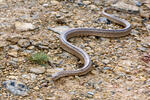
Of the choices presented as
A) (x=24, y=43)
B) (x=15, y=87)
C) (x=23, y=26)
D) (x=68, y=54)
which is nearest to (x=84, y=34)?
(x=68, y=54)

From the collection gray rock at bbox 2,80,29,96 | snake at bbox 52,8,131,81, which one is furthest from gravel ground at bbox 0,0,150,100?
snake at bbox 52,8,131,81

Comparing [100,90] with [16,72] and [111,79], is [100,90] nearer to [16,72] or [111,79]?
[111,79]

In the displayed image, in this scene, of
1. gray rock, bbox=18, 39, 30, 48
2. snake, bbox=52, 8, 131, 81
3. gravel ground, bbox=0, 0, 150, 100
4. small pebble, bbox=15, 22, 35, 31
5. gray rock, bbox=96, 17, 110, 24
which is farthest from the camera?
gray rock, bbox=96, 17, 110, 24

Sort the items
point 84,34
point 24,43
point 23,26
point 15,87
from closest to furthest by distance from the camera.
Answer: point 15,87 < point 24,43 < point 23,26 < point 84,34

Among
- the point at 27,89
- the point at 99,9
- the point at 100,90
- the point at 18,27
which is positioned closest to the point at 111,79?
the point at 100,90

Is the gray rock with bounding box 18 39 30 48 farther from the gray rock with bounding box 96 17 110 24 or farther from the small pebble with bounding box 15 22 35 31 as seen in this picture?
the gray rock with bounding box 96 17 110 24

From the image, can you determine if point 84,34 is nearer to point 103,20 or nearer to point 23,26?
point 103,20

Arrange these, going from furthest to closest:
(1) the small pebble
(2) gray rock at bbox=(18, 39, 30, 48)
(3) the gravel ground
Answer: (1) the small pebble < (2) gray rock at bbox=(18, 39, 30, 48) < (3) the gravel ground

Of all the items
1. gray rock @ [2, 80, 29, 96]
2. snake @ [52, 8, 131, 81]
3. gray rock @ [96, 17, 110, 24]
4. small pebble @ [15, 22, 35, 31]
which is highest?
small pebble @ [15, 22, 35, 31]
